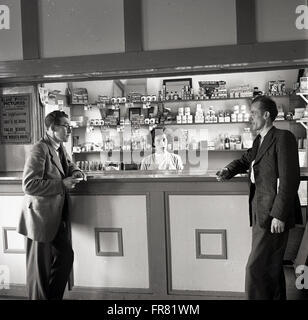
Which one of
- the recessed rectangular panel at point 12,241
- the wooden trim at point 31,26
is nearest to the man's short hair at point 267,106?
the wooden trim at point 31,26

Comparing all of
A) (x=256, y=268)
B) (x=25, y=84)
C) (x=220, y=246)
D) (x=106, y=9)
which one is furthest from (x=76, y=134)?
(x=256, y=268)

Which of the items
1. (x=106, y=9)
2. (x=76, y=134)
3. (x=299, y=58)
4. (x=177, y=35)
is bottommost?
(x=76, y=134)

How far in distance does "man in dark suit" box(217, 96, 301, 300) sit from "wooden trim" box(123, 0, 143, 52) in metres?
1.13

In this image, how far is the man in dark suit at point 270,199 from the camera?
103 inches

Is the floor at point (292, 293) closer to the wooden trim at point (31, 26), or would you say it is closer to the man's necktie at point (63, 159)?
the man's necktie at point (63, 159)

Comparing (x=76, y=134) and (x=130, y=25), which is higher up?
(x=130, y=25)

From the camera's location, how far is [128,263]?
349 centimetres

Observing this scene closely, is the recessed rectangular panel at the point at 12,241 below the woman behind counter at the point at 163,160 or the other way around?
below

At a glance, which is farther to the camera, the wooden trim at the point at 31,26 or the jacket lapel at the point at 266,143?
the wooden trim at the point at 31,26

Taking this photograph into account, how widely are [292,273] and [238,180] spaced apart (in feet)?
5.31

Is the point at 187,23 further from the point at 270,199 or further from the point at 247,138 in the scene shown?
the point at 247,138

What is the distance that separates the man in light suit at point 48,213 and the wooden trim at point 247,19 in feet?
4.95

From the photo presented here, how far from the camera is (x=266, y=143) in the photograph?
2727 millimetres
